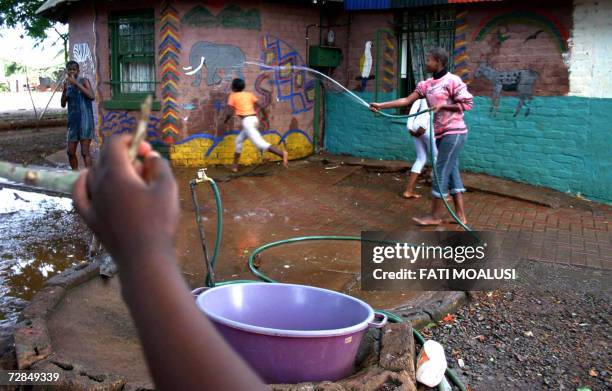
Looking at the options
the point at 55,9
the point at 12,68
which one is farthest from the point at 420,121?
the point at 12,68

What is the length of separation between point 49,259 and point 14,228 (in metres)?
1.40

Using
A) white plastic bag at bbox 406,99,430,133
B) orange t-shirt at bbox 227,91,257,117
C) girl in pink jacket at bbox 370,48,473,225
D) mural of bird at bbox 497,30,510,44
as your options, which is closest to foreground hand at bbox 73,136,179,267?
girl in pink jacket at bbox 370,48,473,225

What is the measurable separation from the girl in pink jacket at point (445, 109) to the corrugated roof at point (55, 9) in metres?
A: 7.48

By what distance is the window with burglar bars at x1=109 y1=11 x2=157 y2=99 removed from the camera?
1095 cm

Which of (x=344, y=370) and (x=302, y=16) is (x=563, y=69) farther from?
(x=344, y=370)

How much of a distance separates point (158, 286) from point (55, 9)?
495 inches

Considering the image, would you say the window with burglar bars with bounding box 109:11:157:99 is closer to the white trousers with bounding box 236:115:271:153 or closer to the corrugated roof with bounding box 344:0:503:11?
the white trousers with bounding box 236:115:271:153

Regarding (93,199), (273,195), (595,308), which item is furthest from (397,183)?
(93,199)

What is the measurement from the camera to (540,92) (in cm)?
931

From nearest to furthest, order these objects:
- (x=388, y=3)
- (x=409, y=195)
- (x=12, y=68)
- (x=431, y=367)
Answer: (x=431, y=367) < (x=409, y=195) < (x=388, y=3) < (x=12, y=68)

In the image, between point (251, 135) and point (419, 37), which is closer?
Answer: point (251, 135)

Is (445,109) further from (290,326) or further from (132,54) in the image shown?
(132,54)

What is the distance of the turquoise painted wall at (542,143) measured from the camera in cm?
880

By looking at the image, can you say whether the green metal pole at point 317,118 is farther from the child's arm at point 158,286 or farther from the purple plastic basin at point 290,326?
the child's arm at point 158,286
